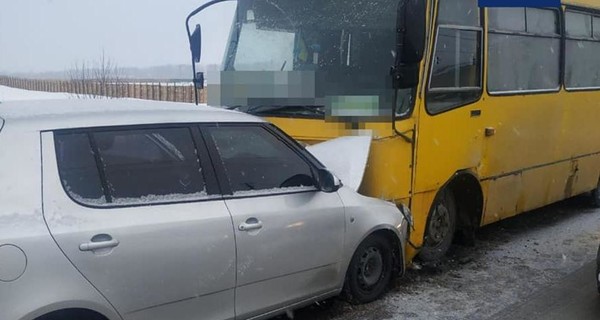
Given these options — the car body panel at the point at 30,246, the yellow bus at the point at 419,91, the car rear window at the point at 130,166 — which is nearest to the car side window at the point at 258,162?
the car rear window at the point at 130,166

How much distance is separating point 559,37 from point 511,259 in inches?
118

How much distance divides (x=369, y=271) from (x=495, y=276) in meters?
1.54

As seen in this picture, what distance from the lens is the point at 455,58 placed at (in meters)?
5.81

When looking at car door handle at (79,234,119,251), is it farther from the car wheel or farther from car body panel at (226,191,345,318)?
the car wheel

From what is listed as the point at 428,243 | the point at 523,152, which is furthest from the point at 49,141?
the point at 523,152

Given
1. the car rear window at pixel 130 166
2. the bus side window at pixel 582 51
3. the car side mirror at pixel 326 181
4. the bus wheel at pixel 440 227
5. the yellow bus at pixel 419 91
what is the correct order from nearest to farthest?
the car rear window at pixel 130 166 < the car side mirror at pixel 326 181 < the yellow bus at pixel 419 91 < the bus wheel at pixel 440 227 < the bus side window at pixel 582 51

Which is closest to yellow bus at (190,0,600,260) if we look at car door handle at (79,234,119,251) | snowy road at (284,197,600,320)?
snowy road at (284,197,600,320)

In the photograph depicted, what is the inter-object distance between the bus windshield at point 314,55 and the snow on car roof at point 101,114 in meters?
1.33

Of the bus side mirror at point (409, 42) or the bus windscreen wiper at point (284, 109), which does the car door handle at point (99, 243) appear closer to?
the bus windscreen wiper at point (284, 109)

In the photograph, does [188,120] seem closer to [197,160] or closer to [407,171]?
[197,160]

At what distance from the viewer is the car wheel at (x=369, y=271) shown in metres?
4.76

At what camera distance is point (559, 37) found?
7602 mm

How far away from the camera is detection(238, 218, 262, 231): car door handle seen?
12.3 feet

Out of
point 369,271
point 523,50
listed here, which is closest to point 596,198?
point 523,50
